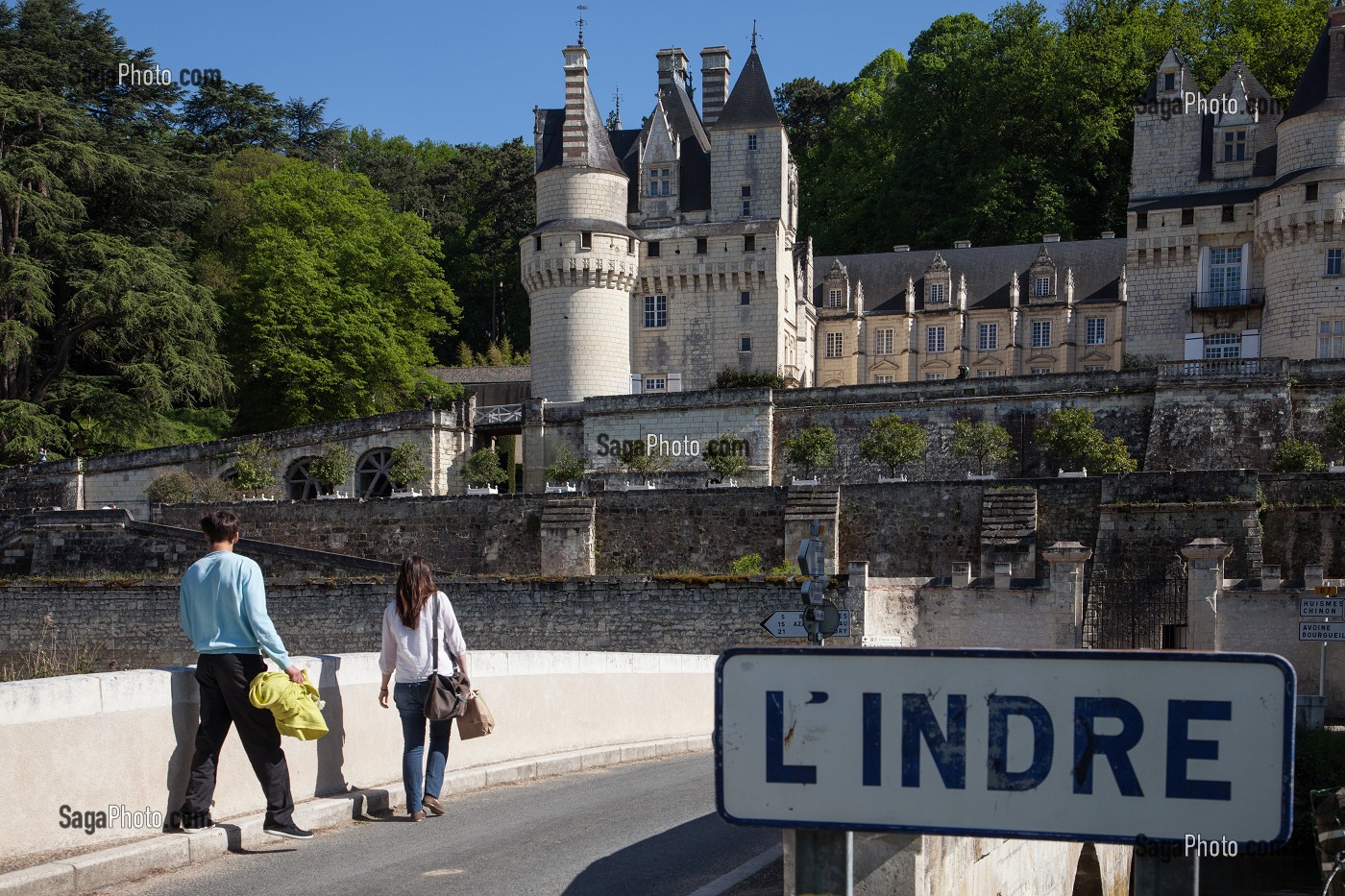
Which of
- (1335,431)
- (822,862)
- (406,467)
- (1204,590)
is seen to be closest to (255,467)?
(406,467)

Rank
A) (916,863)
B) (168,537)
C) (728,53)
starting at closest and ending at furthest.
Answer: (916,863) < (168,537) < (728,53)

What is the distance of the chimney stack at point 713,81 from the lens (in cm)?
5238

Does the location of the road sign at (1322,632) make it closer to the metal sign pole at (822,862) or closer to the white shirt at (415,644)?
the white shirt at (415,644)

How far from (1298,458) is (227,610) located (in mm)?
29657

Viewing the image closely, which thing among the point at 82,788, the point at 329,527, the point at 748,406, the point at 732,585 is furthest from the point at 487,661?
the point at 748,406

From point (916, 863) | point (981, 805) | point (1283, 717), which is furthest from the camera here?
point (916, 863)

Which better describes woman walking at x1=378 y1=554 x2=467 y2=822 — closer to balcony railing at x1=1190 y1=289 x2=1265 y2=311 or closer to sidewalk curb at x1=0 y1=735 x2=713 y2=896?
sidewalk curb at x1=0 y1=735 x2=713 y2=896

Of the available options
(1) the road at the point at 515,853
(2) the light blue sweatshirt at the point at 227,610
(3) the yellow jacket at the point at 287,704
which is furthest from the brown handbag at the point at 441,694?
(2) the light blue sweatshirt at the point at 227,610

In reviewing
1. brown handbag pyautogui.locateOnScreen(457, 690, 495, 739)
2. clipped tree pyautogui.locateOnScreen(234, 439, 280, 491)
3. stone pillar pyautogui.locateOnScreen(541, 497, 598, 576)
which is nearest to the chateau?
clipped tree pyautogui.locateOnScreen(234, 439, 280, 491)

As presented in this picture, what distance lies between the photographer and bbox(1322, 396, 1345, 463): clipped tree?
3394cm

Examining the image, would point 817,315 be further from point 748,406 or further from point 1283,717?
point 1283,717

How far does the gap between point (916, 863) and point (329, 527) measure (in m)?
32.9

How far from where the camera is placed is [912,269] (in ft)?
178

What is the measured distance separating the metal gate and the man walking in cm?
2054
